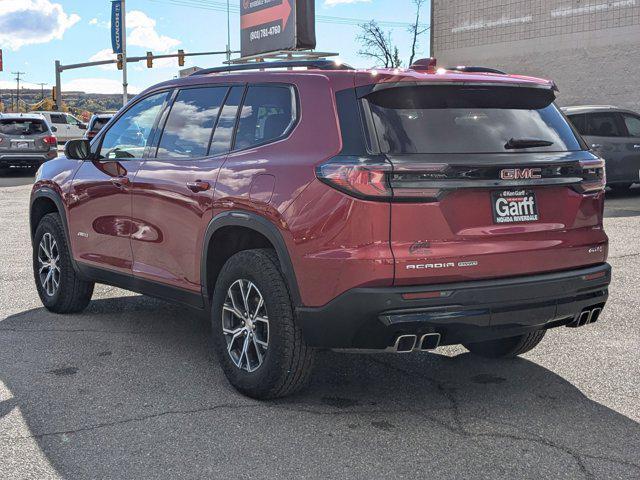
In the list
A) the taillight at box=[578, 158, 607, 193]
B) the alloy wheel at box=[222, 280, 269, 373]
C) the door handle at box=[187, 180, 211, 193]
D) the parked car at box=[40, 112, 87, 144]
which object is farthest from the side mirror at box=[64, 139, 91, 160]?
the parked car at box=[40, 112, 87, 144]

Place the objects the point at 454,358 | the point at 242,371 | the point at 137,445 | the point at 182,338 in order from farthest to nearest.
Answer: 1. the point at 182,338
2. the point at 454,358
3. the point at 242,371
4. the point at 137,445

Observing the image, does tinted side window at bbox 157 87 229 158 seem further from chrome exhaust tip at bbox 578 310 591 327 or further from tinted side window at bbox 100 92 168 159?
chrome exhaust tip at bbox 578 310 591 327

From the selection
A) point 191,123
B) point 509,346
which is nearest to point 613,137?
point 509,346

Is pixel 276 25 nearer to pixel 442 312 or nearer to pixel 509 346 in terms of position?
pixel 509 346

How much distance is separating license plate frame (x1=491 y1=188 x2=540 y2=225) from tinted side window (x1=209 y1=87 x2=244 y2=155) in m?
1.58

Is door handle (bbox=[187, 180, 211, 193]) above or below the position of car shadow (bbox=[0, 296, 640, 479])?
above

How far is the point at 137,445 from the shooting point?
3.92 metres

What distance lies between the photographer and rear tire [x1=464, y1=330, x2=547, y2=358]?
5250mm

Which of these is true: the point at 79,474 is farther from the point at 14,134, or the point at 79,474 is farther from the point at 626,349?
the point at 14,134

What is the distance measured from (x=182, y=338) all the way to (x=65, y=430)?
6.31ft

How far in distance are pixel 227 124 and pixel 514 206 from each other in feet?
5.77

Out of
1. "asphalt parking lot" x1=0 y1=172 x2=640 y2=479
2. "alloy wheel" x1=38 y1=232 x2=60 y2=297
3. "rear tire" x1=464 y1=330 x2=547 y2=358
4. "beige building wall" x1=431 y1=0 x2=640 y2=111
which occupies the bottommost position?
"asphalt parking lot" x1=0 y1=172 x2=640 y2=479

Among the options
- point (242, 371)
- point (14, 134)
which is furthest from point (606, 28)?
point (242, 371)

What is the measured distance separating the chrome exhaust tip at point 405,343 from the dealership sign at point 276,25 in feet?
62.5
